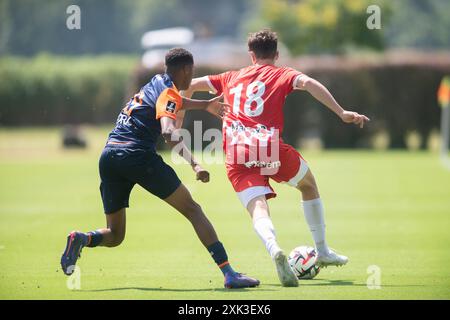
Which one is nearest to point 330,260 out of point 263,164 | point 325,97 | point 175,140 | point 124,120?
point 263,164

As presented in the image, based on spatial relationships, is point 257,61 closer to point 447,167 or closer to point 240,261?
point 240,261

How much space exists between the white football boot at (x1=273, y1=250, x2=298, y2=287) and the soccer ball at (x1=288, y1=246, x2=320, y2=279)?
2.72 ft

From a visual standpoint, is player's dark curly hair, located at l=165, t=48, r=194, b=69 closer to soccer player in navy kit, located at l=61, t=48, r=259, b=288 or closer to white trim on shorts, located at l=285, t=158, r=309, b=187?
soccer player in navy kit, located at l=61, t=48, r=259, b=288

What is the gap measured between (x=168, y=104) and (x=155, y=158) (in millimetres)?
555

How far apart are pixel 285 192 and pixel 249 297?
1248 centimetres

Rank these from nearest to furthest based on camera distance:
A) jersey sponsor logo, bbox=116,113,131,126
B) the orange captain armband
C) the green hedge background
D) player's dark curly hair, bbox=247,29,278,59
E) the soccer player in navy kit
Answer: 1. the orange captain armband
2. the soccer player in navy kit
3. jersey sponsor logo, bbox=116,113,131,126
4. player's dark curly hair, bbox=247,29,278,59
5. the green hedge background

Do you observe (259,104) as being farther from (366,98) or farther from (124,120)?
(366,98)

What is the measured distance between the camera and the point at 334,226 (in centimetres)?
1467

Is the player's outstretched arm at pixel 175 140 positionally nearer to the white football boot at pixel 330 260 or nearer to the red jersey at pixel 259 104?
the red jersey at pixel 259 104

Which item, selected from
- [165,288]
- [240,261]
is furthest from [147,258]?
[165,288]

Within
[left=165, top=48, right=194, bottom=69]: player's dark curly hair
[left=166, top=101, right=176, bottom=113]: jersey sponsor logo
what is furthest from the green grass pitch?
[left=165, top=48, right=194, bottom=69]: player's dark curly hair

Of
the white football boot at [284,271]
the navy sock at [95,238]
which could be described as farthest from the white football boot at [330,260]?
the navy sock at [95,238]

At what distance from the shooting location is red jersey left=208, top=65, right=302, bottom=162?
9.44 m

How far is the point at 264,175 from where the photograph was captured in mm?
9539
